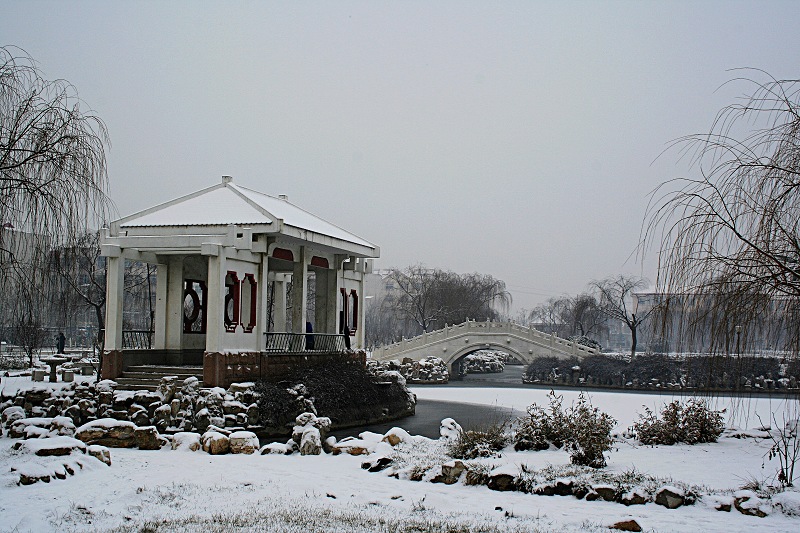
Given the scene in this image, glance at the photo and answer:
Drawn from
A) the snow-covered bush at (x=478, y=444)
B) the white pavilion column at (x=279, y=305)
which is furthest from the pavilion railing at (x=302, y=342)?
the snow-covered bush at (x=478, y=444)

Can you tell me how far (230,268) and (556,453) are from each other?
10184 millimetres

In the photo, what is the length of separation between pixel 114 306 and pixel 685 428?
14.1 meters

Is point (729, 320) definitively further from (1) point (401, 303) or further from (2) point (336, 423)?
(1) point (401, 303)

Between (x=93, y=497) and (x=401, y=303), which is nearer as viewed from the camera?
(x=93, y=497)

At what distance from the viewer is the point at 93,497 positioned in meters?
9.30

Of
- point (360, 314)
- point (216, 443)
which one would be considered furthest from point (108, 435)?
point (360, 314)

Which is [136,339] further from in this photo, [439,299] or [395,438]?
[439,299]

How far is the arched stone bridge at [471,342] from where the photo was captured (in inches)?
1969

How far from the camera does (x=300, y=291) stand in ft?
77.2

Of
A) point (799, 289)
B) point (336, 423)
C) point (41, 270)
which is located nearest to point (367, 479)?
point (41, 270)

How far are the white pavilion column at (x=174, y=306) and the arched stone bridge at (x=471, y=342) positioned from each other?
95.8 ft

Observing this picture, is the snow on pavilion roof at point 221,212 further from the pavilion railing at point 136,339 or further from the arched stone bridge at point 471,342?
the arched stone bridge at point 471,342

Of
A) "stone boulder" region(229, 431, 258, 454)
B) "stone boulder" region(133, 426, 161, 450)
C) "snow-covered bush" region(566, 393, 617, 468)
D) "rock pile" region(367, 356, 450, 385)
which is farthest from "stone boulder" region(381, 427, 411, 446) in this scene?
"rock pile" region(367, 356, 450, 385)

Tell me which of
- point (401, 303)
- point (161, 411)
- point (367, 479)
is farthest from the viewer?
point (401, 303)
